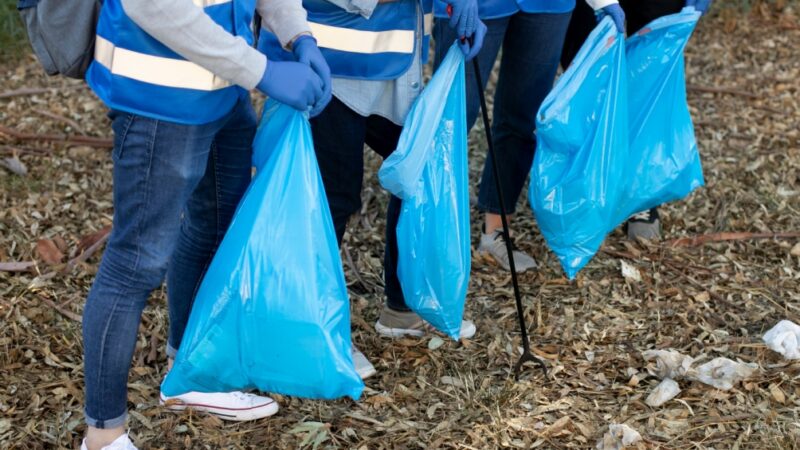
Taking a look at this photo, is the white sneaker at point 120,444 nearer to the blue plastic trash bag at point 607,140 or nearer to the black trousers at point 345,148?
the black trousers at point 345,148

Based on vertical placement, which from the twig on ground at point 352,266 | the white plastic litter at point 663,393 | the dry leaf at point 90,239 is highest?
the white plastic litter at point 663,393

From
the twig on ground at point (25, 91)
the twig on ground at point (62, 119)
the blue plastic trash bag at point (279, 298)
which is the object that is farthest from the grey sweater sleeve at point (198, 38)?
the twig on ground at point (25, 91)

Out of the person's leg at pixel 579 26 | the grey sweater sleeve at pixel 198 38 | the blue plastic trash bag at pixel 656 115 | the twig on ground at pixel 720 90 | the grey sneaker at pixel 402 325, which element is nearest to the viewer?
the grey sweater sleeve at pixel 198 38

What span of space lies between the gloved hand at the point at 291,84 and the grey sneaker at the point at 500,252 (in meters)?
1.38

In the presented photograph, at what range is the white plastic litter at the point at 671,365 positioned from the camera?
2.62 m

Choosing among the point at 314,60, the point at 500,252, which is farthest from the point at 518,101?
the point at 314,60

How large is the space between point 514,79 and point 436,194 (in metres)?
0.71

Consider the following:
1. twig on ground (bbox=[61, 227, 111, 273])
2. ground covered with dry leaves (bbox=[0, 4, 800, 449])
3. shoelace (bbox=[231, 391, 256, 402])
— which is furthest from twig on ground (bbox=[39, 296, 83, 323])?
shoelace (bbox=[231, 391, 256, 402])

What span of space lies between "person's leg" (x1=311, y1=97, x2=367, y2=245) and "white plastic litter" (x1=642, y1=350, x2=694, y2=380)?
3.09ft

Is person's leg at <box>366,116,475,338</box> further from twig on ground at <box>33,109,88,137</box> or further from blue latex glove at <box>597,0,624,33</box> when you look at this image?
twig on ground at <box>33,109,88,137</box>

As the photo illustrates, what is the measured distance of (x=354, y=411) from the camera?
2.53 m

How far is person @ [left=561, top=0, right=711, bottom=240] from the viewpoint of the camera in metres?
3.14

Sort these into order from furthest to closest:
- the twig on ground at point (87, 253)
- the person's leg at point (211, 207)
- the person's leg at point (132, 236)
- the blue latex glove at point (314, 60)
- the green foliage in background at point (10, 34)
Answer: the green foliage in background at point (10, 34)
the twig on ground at point (87, 253)
the person's leg at point (211, 207)
the blue latex glove at point (314, 60)
the person's leg at point (132, 236)

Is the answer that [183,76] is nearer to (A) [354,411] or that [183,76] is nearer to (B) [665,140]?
(A) [354,411]
